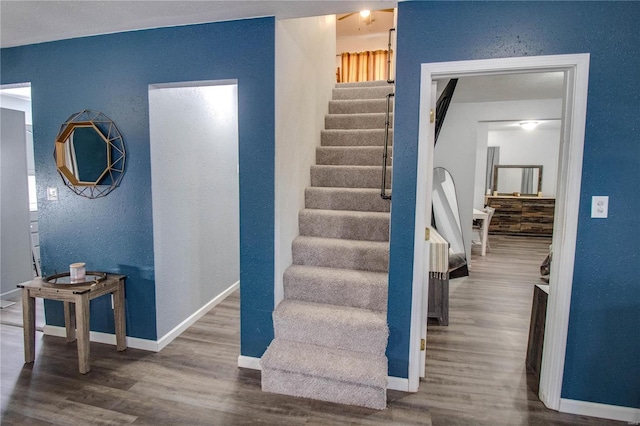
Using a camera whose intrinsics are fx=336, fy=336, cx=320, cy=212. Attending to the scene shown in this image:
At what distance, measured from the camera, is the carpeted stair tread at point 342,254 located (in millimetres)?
2637

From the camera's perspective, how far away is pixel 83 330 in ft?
7.75

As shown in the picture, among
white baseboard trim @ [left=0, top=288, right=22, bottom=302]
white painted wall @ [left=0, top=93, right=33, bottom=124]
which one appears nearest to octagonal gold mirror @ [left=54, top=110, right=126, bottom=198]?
white baseboard trim @ [left=0, top=288, right=22, bottom=302]

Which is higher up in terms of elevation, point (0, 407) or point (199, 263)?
point (199, 263)

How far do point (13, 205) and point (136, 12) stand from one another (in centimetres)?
292

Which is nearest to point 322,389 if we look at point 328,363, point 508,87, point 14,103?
point 328,363

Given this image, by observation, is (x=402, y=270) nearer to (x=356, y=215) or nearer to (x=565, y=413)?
(x=356, y=215)

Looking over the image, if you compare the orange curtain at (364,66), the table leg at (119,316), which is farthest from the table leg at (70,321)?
the orange curtain at (364,66)

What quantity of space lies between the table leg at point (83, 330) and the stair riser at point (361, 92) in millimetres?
3526

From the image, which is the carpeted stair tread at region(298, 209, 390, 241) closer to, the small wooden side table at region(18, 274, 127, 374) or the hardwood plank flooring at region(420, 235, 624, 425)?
the hardwood plank flooring at region(420, 235, 624, 425)

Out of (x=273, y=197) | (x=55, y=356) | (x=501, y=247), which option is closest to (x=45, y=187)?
(x=55, y=356)

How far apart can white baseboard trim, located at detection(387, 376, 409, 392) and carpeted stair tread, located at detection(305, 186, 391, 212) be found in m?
1.40

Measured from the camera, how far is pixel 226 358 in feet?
8.69

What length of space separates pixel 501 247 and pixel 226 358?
582 cm

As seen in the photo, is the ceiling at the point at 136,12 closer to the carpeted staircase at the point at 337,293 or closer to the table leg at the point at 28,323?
the carpeted staircase at the point at 337,293
